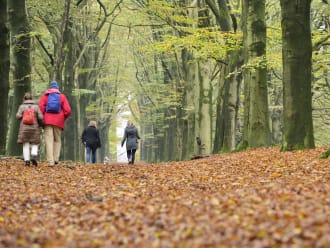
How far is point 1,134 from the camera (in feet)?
45.7

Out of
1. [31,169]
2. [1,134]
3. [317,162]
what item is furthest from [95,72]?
[317,162]

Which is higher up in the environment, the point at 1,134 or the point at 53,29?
the point at 53,29

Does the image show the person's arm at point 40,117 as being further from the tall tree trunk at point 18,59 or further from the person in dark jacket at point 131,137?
the person in dark jacket at point 131,137

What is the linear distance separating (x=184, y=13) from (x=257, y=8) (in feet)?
26.3

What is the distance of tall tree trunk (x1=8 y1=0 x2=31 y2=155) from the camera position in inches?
587

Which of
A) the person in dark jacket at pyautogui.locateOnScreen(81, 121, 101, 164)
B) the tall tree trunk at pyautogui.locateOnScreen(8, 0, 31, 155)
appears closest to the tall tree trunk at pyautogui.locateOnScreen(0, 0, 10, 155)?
the tall tree trunk at pyautogui.locateOnScreen(8, 0, 31, 155)

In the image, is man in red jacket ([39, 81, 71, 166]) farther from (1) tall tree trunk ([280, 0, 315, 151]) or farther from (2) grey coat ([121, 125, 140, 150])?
(1) tall tree trunk ([280, 0, 315, 151])

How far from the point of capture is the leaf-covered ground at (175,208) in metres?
4.10

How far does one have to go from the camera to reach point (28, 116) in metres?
11.9

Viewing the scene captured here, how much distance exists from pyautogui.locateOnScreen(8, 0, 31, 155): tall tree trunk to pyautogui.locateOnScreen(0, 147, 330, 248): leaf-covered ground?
16.2 feet

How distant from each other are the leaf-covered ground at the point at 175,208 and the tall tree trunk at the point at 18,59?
4.93m

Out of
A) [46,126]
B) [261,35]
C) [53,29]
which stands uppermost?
[53,29]

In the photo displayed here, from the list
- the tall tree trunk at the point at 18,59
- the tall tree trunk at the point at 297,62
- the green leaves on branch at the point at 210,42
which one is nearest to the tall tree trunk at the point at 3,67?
the tall tree trunk at the point at 18,59

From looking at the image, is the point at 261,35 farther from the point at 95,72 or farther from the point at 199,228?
the point at 95,72
